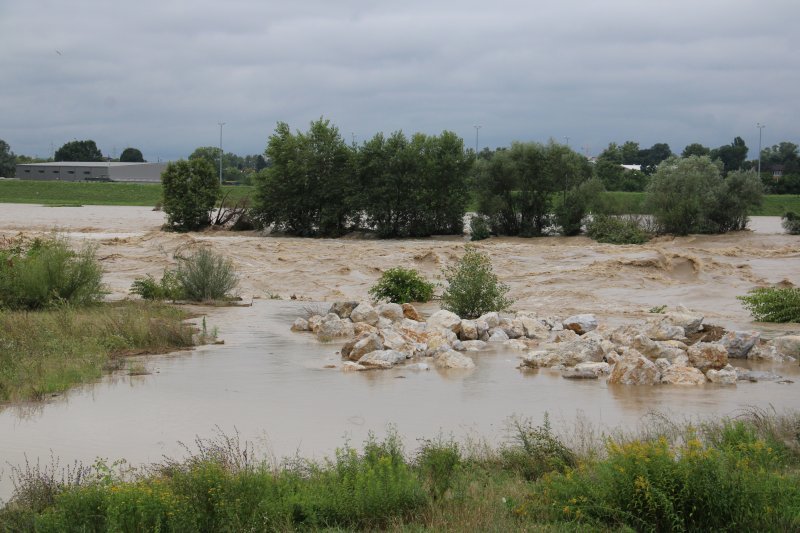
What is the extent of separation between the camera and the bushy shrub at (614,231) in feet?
142

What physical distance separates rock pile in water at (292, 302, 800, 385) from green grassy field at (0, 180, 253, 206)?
5918 centimetres

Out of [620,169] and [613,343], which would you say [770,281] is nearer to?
[613,343]

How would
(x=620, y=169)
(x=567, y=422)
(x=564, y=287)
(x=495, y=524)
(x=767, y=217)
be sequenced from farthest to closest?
1. (x=620, y=169)
2. (x=767, y=217)
3. (x=564, y=287)
4. (x=567, y=422)
5. (x=495, y=524)

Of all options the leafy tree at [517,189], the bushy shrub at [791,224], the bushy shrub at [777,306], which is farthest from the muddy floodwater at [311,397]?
the bushy shrub at [791,224]

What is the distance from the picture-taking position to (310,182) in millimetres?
46344

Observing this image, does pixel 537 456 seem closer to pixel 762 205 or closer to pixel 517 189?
pixel 517 189

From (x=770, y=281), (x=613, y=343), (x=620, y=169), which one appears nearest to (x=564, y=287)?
(x=770, y=281)

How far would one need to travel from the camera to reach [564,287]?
97.1ft

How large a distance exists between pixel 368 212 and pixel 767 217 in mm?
31018

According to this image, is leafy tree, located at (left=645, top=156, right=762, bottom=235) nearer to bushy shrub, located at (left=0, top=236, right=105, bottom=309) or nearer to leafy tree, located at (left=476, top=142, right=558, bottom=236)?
leafy tree, located at (left=476, top=142, right=558, bottom=236)

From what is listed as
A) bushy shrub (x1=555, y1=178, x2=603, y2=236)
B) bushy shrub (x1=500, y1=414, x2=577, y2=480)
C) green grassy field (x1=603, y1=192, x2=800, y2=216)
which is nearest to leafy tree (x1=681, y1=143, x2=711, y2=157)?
green grassy field (x1=603, y1=192, x2=800, y2=216)

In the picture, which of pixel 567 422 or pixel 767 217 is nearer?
pixel 567 422

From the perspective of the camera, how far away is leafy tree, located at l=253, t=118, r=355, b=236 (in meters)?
46.2

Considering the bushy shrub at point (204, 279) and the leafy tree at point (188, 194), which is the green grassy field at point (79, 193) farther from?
the bushy shrub at point (204, 279)
